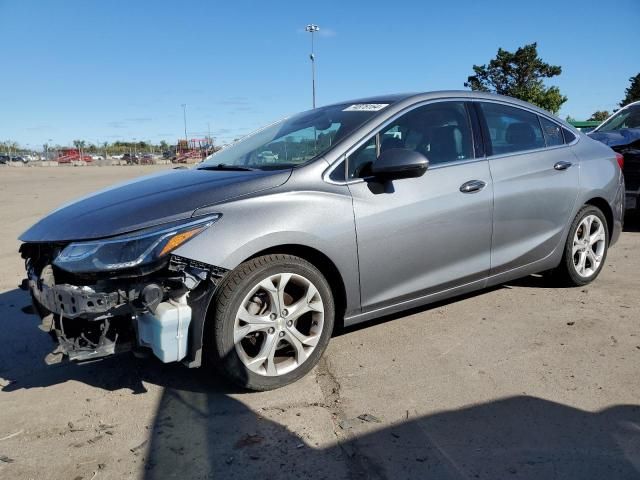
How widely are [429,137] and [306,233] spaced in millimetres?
1320

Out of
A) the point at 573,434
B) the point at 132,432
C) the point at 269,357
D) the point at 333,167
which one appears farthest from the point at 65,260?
the point at 573,434

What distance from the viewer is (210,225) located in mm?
2740

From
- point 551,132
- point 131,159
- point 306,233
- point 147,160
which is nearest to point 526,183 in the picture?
point 551,132

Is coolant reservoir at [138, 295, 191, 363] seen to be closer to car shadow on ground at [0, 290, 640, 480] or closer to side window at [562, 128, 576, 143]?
car shadow on ground at [0, 290, 640, 480]

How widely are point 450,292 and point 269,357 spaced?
148 cm

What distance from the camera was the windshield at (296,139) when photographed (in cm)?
345

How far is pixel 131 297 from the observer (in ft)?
8.50

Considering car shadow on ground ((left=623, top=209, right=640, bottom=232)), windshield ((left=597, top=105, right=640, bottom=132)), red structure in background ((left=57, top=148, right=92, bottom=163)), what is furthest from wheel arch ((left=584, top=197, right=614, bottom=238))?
red structure in background ((left=57, top=148, right=92, bottom=163))

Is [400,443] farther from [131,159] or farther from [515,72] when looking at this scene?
[131,159]

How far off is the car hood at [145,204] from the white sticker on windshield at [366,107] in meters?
0.91

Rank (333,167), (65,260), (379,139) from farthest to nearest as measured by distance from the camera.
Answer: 1. (379,139)
2. (333,167)
3. (65,260)

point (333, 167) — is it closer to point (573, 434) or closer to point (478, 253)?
point (478, 253)

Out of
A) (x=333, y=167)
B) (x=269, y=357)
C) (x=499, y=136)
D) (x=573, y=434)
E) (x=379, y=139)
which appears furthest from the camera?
(x=499, y=136)

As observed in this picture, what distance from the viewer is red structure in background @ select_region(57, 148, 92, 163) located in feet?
218
